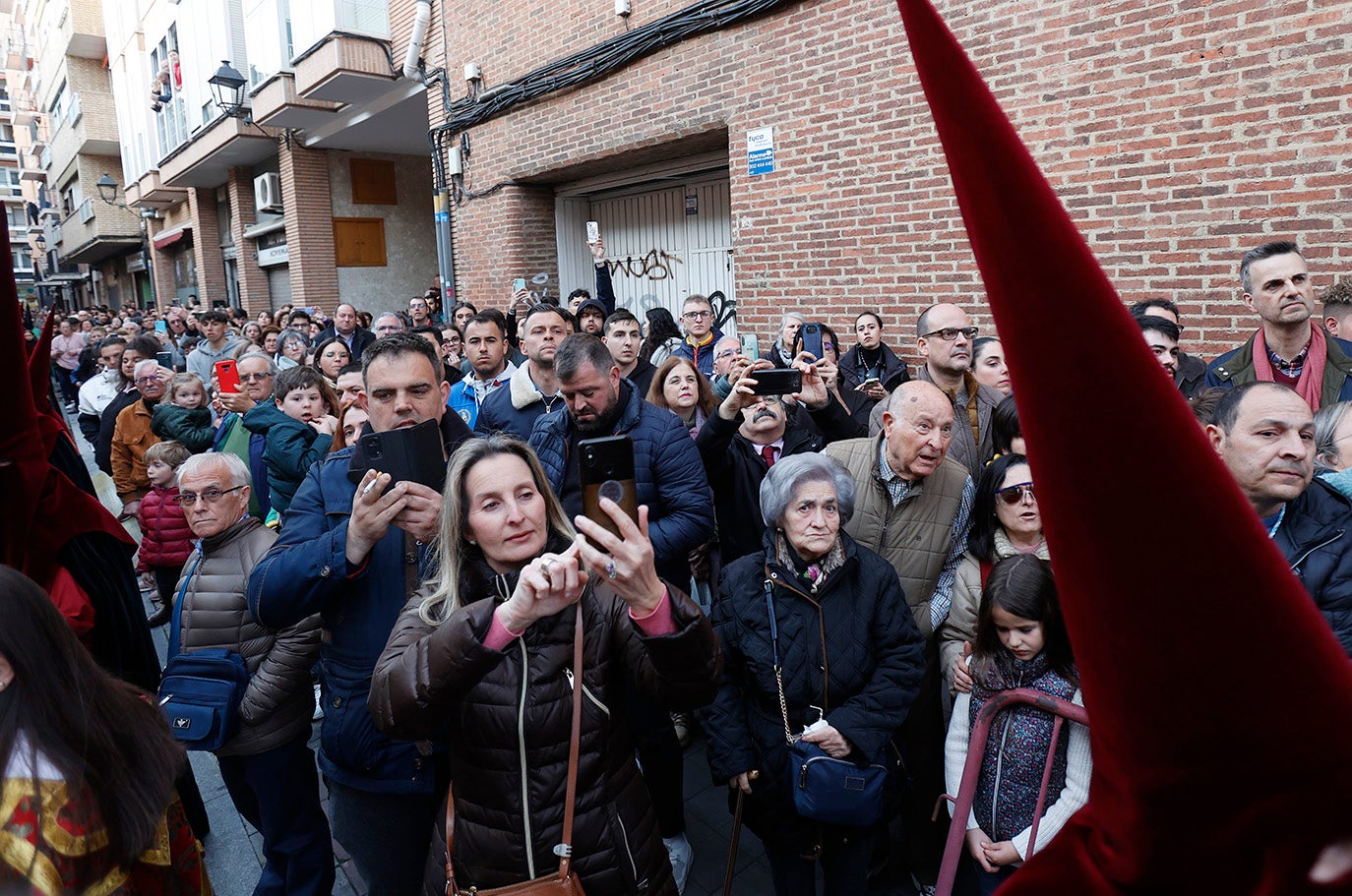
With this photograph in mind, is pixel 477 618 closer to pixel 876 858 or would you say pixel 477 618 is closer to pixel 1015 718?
pixel 1015 718

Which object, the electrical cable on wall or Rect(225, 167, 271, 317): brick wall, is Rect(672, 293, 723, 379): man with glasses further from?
Rect(225, 167, 271, 317): brick wall

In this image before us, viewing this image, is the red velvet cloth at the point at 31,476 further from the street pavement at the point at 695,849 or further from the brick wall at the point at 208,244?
the brick wall at the point at 208,244

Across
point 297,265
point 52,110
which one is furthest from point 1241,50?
point 52,110

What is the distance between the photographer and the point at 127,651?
2.37 meters

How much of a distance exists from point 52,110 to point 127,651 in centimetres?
3916

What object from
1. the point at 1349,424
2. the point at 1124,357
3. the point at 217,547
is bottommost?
the point at 217,547

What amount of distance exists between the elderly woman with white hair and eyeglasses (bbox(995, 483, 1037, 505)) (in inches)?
17.7

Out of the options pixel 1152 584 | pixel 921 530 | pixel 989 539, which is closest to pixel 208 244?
pixel 921 530

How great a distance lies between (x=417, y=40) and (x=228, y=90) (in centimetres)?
687

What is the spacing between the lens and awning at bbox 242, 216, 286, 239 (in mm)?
15373

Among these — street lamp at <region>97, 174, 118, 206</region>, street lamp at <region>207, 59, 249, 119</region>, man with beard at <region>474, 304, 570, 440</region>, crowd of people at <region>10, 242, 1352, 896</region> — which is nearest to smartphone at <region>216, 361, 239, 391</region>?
man with beard at <region>474, 304, 570, 440</region>

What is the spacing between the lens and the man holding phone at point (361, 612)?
7.22 ft

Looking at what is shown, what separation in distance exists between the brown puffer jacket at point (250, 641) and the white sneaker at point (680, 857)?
→ 139cm

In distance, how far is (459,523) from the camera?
82.0 inches
